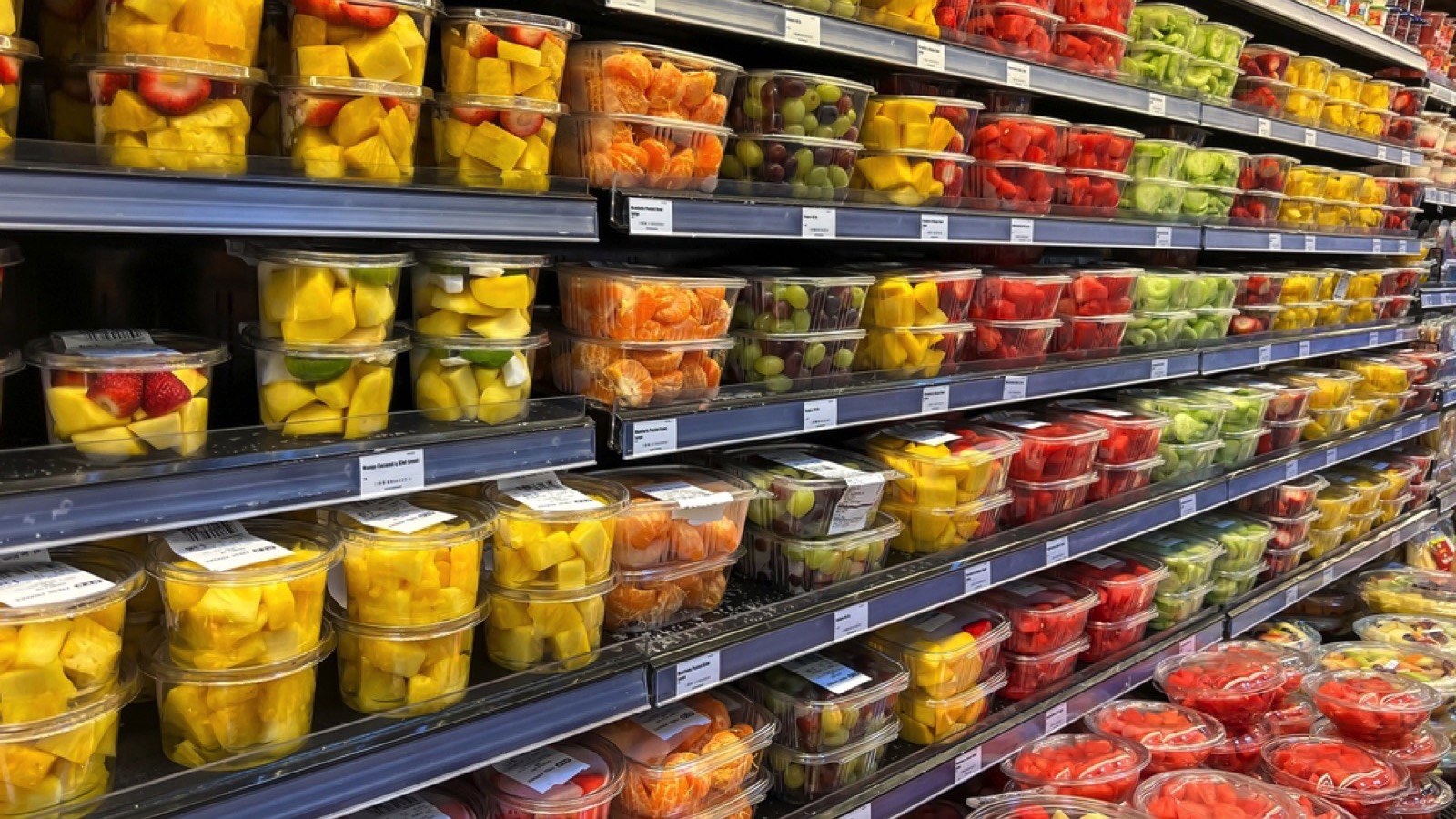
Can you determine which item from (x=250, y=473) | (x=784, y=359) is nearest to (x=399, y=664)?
(x=250, y=473)

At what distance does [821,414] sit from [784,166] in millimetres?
491

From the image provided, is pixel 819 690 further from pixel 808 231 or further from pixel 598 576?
pixel 808 231

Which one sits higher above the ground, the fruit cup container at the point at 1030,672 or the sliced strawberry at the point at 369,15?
the sliced strawberry at the point at 369,15

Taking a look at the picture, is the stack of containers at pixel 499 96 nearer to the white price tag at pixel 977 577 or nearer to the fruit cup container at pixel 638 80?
the fruit cup container at pixel 638 80

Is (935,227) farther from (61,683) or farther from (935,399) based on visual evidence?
(61,683)

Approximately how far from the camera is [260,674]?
125 cm

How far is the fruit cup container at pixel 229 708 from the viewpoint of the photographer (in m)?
1.25

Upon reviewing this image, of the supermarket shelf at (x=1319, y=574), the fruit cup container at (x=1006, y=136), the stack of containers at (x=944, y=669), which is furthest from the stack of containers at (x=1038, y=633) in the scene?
the fruit cup container at (x=1006, y=136)

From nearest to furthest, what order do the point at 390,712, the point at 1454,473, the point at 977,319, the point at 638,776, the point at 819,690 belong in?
the point at 390,712 → the point at 638,776 → the point at 819,690 → the point at 977,319 → the point at 1454,473

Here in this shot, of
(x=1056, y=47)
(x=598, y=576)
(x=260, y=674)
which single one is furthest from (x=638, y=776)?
(x=1056, y=47)

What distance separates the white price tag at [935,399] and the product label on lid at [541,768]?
1.05 metres

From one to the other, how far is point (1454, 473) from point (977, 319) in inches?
157

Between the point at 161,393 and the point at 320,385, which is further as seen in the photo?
the point at 320,385

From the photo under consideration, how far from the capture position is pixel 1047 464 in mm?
2635
